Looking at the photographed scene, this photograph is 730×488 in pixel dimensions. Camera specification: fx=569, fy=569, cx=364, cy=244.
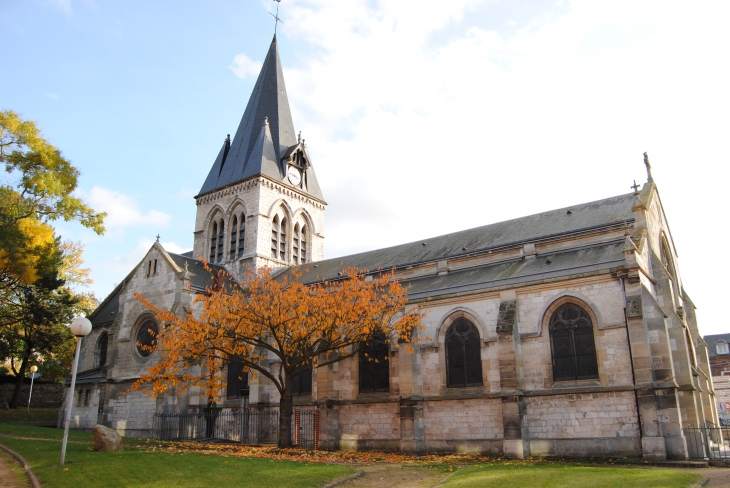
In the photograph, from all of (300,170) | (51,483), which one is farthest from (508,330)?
(300,170)

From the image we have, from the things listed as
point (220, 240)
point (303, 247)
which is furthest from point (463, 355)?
point (220, 240)

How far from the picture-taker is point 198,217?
1614 inches

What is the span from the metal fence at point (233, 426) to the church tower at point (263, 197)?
37.2 feet

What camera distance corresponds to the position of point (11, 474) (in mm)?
14180

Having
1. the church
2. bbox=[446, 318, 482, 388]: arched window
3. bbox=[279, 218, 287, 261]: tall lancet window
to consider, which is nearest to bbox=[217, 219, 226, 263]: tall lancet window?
bbox=[279, 218, 287, 261]: tall lancet window

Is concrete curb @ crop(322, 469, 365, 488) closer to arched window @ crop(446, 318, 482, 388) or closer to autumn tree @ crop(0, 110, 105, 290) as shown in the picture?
arched window @ crop(446, 318, 482, 388)

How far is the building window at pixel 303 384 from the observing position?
2633 centimetres

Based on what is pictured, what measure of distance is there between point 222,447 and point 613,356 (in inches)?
586

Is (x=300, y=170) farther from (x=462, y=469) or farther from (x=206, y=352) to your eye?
(x=462, y=469)

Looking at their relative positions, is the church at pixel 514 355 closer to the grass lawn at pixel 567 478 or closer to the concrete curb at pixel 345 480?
the grass lawn at pixel 567 478

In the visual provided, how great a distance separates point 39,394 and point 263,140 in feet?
84.8

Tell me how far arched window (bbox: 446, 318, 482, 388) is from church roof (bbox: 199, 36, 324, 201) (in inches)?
789

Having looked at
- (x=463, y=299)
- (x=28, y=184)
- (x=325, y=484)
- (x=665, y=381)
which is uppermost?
(x=28, y=184)

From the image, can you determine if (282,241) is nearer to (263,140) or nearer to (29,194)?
(263,140)
